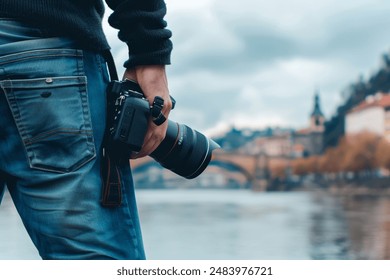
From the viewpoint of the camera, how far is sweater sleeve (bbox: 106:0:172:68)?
826 millimetres

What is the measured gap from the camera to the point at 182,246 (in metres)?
6.85

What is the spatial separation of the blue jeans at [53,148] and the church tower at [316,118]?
4547 centimetres

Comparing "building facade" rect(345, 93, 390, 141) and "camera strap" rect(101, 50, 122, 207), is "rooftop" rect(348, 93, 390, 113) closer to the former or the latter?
"building facade" rect(345, 93, 390, 141)

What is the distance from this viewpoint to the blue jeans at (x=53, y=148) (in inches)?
29.0

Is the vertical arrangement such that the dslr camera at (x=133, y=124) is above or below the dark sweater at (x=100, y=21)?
below

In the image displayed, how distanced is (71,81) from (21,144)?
0.24 ft

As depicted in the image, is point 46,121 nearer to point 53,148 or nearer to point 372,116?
point 53,148

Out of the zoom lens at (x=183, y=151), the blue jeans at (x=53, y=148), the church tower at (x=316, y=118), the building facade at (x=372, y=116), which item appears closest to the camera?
the blue jeans at (x=53, y=148)

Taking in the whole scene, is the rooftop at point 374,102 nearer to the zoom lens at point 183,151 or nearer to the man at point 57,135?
the zoom lens at point 183,151

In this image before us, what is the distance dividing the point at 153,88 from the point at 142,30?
6 centimetres

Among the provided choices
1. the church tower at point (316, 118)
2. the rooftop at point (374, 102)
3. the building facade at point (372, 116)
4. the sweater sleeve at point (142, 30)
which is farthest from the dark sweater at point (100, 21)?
the church tower at point (316, 118)

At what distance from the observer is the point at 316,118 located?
46375 millimetres

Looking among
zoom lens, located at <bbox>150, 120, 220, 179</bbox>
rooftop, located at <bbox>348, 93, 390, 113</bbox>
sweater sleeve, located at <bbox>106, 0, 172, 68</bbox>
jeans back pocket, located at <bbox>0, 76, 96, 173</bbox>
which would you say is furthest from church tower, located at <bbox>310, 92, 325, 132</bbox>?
jeans back pocket, located at <bbox>0, 76, 96, 173</bbox>
